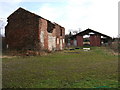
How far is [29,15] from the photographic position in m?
25.4

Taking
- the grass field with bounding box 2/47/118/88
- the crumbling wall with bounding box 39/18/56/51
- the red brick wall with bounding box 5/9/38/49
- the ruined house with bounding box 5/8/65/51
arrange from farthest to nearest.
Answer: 1. the crumbling wall with bounding box 39/18/56/51
2. the red brick wall with bounding box 5/9/38/49
3. the ruined house with bounding box 5/8/65/51
4. the grass field with bounding box 2/47/118/88

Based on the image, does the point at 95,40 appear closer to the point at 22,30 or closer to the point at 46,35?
the point at 46,35

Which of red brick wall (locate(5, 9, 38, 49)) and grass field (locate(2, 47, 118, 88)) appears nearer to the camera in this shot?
grass field (locate(2, 47, 118, 88))

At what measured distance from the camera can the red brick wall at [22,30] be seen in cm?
2519

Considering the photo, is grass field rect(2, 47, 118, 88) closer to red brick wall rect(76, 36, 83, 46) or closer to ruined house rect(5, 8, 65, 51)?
ruined house rect(5, 8, 65, 51)

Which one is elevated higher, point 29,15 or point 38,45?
point 29,15

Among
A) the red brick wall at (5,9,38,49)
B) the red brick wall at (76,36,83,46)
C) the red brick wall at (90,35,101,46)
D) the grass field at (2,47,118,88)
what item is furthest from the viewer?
the red brick wall at (76,36,83,46)

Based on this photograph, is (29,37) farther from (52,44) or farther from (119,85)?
(119,85)

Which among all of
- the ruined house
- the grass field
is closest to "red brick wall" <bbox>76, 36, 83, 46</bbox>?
the ruined house

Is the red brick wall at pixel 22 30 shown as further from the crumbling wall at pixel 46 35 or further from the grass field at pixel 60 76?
the grass field at pixel 60 76

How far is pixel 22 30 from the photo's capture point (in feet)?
84.7

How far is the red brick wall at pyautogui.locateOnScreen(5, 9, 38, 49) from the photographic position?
25.2m

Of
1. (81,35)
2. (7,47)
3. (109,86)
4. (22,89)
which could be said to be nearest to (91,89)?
(109,86)

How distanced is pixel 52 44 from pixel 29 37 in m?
6.89
